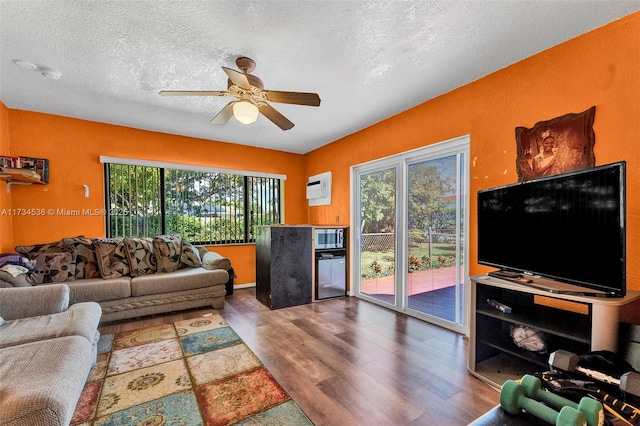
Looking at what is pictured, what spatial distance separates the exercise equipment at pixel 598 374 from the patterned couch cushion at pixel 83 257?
13.8 ft

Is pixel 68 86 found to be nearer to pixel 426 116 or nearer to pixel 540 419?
pixel 426 116

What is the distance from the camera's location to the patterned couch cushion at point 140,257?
130 inches

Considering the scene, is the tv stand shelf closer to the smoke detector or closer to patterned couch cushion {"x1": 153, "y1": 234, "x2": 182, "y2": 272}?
patterned couch cushion {"x1": 153, "y1": 234, "x2": 182, "y2": 272}

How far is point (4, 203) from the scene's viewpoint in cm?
301

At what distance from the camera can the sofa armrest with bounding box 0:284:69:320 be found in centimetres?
197

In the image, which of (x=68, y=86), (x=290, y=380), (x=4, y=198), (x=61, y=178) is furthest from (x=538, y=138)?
(x=4, y=198)

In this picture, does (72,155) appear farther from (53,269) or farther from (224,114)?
(224,114)

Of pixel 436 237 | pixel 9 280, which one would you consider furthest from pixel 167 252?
pixel 436 237

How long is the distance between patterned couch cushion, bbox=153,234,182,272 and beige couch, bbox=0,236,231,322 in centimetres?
1

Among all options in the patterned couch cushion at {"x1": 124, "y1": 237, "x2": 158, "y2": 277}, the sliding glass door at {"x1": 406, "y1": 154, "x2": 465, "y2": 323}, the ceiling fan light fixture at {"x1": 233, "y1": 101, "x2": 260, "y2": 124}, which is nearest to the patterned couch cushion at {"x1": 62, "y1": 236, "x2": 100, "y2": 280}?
the patterned couch cushion at {"x1": 124, "y1": 237, "x2": 158, "y2": 277}

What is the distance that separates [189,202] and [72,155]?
150 centimetres

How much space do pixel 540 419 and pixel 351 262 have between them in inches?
128

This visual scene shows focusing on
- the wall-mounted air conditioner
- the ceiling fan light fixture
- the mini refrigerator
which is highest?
the ceiling fan light fixture

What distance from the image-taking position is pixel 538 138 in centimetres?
212
